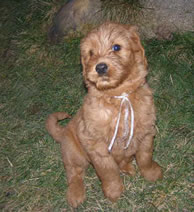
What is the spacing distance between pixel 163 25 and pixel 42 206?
4590 millimetres

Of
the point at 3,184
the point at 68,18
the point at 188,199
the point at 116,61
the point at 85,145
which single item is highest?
the point at 116,61

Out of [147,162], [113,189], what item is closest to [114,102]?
[147,162]

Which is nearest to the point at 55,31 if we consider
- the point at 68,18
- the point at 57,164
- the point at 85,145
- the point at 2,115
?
the point at 68,18

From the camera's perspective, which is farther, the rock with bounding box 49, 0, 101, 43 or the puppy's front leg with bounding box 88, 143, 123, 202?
the rock with bounding box 49, 0, 101, 43

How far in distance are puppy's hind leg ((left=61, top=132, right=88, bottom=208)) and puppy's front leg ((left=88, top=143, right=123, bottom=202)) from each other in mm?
430

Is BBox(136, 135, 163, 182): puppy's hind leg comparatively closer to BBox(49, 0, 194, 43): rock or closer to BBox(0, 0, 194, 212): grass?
BBox(0, 0, 194, 212): grass

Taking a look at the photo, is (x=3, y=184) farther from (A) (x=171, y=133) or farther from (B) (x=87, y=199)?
(A) (x=171, y=133)

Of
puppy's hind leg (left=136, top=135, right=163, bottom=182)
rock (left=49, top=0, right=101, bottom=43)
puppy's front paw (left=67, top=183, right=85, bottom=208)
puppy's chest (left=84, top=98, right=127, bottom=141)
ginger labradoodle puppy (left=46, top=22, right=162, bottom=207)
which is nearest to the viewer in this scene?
ginger labradoodle puppy (left=46, top=22, right=162, bottom=207)

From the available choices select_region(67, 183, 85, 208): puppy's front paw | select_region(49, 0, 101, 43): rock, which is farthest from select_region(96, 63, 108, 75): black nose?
select_region(49, 0, 101, 43): rock

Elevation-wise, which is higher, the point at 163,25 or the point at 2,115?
the point at 163,25

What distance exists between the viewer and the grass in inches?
184

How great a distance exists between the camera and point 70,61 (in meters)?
7.36

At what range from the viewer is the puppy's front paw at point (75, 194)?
461 cm

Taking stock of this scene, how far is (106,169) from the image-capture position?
4211mm
